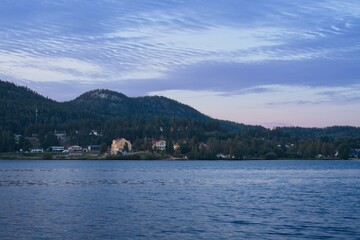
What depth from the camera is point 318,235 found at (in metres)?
34.1

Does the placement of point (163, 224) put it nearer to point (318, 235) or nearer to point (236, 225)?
→ point (236, 225)

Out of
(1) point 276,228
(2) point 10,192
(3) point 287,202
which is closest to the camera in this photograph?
(1) point 276,228

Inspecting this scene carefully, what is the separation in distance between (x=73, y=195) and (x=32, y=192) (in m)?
6.88

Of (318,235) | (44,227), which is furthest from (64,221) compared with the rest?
(318,235)

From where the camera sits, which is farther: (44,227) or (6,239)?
(44,227)

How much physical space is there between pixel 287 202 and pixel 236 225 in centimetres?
1504

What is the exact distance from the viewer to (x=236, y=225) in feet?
123

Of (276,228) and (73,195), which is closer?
(276,228)

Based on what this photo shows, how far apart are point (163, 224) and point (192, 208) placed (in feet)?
29.9

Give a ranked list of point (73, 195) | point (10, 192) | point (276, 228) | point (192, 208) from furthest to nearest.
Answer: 1. point (10, 192)
2. point (73, 195)
3. point (192, 208)
4. point (276, 228)

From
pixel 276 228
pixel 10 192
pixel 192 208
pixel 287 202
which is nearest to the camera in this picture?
pixel 276 228

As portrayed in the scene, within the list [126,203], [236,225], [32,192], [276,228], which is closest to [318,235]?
[276,228]

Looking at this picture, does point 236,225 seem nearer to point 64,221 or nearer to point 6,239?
point 64,221

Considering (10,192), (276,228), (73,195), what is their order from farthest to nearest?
(10,192), (73,195), (276,228)
